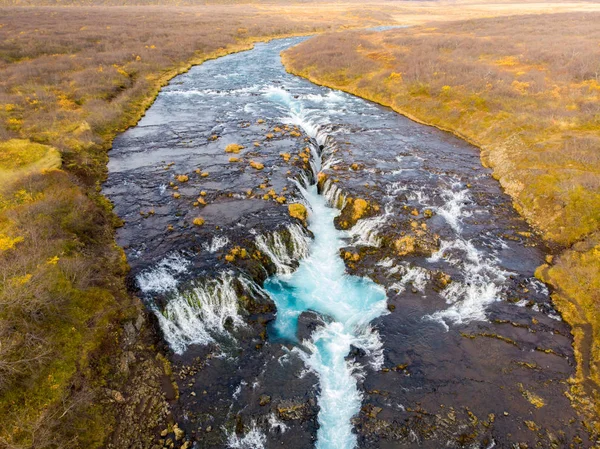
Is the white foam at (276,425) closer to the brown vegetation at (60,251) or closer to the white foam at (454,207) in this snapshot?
the brown vegetation at (60,251)

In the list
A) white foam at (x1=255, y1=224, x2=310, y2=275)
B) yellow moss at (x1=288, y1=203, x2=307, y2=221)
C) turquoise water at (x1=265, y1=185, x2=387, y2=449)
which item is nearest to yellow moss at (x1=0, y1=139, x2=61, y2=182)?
white foam at (x1=255, y1=224, x2=310, y2=275)

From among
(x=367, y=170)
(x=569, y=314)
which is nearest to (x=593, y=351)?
(x=569, y=314)

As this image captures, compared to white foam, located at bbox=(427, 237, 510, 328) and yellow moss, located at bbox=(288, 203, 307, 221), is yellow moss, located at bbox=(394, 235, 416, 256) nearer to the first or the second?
white foam, located at bbox=(427, 237, 510, 328)

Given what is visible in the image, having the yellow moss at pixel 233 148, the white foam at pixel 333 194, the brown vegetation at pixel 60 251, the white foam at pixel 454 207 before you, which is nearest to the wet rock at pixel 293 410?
the brown vegetation at pixel 60 251

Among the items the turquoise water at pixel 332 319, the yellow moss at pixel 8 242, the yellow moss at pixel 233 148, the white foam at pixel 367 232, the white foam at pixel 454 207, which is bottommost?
the turquoise water at pixel 332 319

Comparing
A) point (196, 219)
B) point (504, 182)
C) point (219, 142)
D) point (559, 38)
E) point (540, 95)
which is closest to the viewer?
point (196, 219)

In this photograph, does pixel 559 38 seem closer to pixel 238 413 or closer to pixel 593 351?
pixel 593 351
